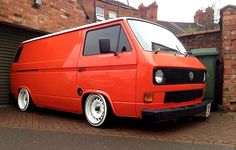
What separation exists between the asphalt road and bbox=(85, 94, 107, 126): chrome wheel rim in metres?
0.68

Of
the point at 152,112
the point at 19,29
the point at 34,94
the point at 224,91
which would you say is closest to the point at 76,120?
the point at 34,94

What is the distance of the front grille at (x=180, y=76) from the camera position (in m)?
5.98

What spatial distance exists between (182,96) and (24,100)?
192 inches

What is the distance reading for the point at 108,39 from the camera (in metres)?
6.36

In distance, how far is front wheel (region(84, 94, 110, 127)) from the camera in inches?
256

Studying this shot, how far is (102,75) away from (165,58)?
1.29 m

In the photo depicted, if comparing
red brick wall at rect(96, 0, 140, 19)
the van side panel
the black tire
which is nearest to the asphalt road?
the van side panel

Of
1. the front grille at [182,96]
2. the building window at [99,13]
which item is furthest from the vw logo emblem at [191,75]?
the building window at [99,13]

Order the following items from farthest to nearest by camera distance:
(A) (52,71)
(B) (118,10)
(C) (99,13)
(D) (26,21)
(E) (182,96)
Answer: (B) (118,10)
(C) (99,13)
(D) (26,21)
(A) (52,71)
(E) (182,96)

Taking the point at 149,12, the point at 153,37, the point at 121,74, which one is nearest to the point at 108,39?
the point at 121,74

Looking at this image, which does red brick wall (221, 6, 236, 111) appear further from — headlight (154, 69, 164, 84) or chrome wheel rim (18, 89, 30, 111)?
chrome wheel rim (18, 89, 30, 111)

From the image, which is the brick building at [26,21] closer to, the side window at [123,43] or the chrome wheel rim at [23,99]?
the chrome wheel rim at [23,99]

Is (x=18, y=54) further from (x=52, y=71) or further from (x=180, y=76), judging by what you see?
(x=180, y=76)

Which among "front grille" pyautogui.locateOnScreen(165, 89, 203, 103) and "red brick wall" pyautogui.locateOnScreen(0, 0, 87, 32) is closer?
"front grille" pyautogui.locateOnScreen(165, 89, 203, 103)
